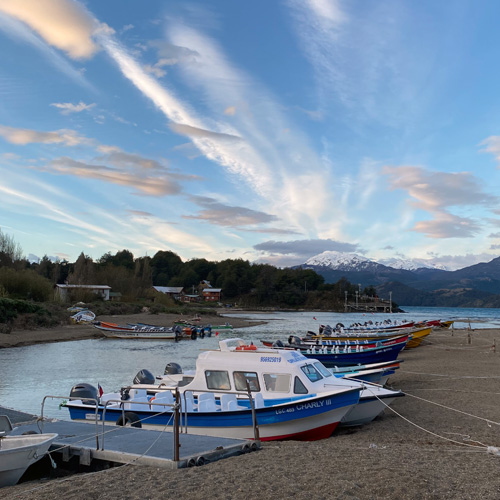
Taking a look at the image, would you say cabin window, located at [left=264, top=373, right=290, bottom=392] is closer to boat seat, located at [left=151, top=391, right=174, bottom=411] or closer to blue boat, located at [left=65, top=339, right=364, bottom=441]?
blue boat, located at [left=65, top=339, right=364, bottom=441]

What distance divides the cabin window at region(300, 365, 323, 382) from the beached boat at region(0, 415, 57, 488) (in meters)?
6.83

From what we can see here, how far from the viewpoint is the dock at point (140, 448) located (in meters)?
8.79

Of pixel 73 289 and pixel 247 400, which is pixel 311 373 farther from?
pixel 73 289

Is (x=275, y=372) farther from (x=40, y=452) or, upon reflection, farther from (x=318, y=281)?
(x=318, y=281)

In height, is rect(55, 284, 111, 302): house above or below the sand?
above

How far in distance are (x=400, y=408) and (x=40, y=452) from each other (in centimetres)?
1152

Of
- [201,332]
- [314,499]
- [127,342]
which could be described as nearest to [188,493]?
[314,499]

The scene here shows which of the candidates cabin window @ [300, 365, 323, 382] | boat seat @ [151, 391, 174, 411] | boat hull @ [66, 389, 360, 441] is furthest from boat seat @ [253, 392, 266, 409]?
boat seat @ [151, 391, 174, 411]

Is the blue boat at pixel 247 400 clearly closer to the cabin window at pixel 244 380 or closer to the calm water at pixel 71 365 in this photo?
the cabin window at pixel 244 380

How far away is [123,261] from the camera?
6403 inches

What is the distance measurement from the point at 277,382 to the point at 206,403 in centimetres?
204

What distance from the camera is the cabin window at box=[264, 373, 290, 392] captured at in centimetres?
1353

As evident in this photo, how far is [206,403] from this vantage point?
12766 millimetres

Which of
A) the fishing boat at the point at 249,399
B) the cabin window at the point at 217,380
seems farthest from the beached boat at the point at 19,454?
the cabin window at the point at 217,380
